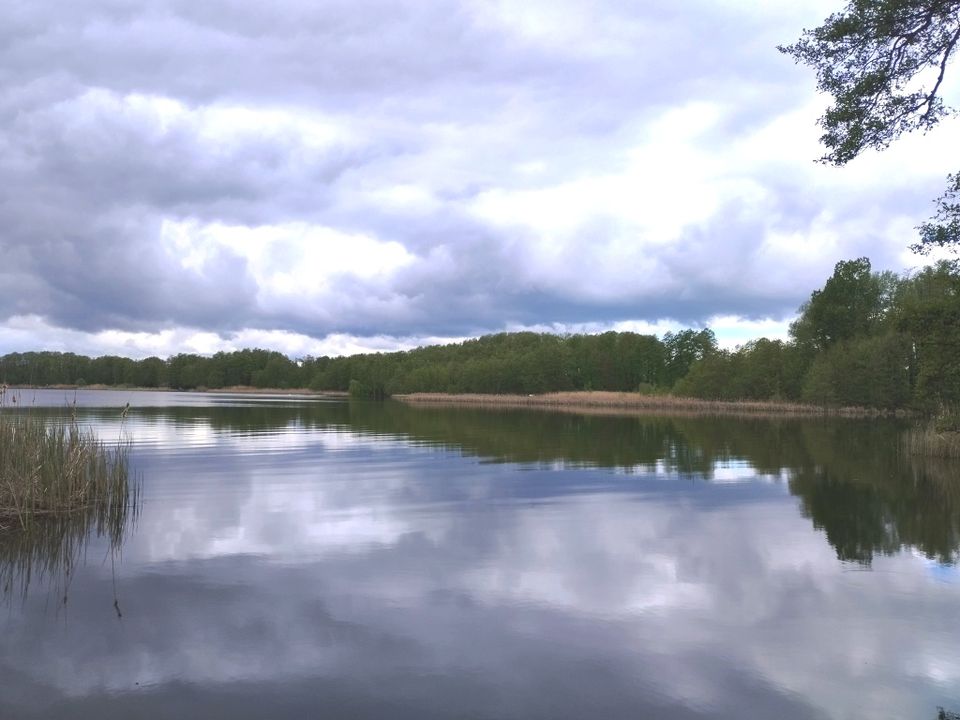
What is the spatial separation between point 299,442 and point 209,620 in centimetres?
2102

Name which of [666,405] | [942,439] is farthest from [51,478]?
[666,405]

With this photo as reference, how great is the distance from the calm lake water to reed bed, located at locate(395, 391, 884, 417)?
1593 inches

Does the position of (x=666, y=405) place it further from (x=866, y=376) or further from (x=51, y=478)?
(x=51, y=478)

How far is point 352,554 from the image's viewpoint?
34.3 ft

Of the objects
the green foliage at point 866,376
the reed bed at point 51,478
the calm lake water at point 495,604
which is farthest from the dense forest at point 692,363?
the reed bed at point 51,478

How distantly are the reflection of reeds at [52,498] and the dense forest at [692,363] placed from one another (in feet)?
36.3

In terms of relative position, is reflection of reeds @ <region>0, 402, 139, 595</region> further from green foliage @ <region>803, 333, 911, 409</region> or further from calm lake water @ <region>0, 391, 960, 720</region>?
green foliage @ <region>803, 333, 911, 409</region>

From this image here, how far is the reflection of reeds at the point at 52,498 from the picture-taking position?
10383 mm

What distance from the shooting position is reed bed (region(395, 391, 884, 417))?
181 ft

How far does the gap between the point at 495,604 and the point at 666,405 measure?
59190mm

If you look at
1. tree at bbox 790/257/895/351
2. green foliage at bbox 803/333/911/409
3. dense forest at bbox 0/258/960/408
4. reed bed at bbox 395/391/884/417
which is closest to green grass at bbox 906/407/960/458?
dense forest at bbox 0/258/960/408

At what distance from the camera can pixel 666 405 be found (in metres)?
65.0

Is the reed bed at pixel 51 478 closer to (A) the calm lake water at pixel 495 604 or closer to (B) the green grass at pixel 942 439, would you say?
(A) the calm lake water at pixel 495 604

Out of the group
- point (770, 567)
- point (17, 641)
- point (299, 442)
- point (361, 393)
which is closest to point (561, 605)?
point (770, 567)
